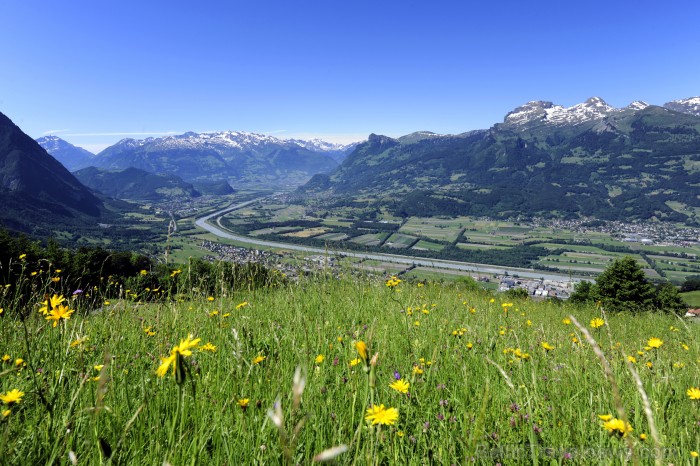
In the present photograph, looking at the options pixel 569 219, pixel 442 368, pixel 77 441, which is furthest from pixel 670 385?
pixel 569 219

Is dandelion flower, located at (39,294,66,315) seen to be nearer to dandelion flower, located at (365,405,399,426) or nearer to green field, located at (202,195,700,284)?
dandelion flower, located at (365,405,399,426)

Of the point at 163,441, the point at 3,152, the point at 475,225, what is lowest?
the point at 475,225

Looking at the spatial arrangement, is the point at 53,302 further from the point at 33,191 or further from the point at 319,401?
the point at 33,191

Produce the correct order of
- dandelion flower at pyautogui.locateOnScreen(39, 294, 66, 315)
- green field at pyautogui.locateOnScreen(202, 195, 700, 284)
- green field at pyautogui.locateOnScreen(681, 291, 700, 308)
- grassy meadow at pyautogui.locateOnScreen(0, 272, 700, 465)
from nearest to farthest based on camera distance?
grassy meadow at pyautogui.locateOnScreen(0, 272, 700, 465), dandelion flower at pyautogui.locateOnScreen(39, 294, 66, 315), green field at pyautogui.locateOnScreen(681, 291, 700, 308), green field at pyautogui.locateOnScreen(202, 195, 700, 284)

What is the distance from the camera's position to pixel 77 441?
1.61 metres

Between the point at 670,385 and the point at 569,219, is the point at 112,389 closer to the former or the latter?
the point at 670,385

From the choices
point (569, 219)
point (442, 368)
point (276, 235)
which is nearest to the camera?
point (442, 368)

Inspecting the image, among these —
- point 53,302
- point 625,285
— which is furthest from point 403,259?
point 53,302

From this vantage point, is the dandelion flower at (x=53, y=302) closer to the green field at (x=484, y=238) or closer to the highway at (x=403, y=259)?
the highway at (x=403, y=259)

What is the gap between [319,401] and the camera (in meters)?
2.13

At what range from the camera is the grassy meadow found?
1425mm

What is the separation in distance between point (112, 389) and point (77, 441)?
62 cm

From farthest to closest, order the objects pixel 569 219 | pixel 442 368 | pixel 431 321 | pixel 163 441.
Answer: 1. pixel 569 219
2. pixel 431 321
3. pixel 442 368
4. pixel 163 441

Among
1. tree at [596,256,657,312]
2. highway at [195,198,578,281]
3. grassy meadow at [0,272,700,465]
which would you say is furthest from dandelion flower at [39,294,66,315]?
highway at [195,198,578,281]
